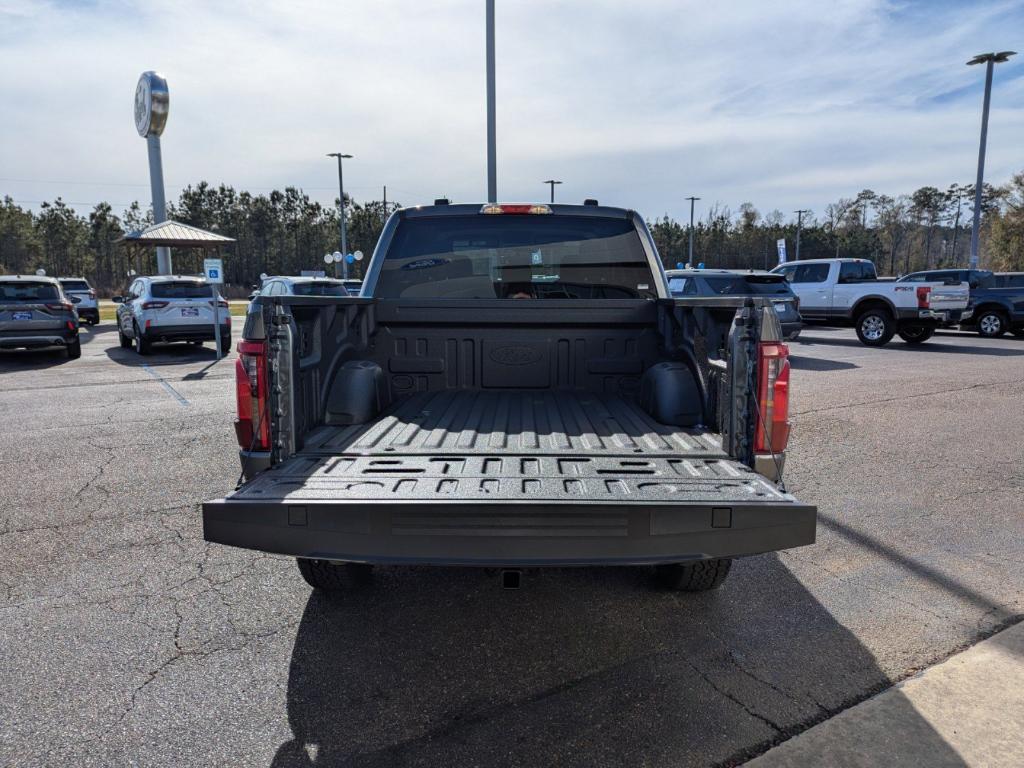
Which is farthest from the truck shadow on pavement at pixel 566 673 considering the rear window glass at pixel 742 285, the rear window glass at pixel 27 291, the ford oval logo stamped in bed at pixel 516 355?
the rear window glass at pixel 27 291

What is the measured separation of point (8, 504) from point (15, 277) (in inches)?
427

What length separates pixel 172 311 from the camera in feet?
49.1

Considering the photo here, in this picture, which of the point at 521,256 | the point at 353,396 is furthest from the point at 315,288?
the point at 353,396

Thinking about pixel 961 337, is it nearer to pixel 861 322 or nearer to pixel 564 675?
pixel 861 322

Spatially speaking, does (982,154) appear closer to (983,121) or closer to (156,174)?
(983,121)

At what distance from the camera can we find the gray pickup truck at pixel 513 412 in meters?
2.40

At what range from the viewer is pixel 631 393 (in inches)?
169

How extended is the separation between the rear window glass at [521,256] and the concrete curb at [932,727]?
271 cm

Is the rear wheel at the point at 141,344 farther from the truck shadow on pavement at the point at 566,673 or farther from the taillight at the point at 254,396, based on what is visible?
the taillight at the point at 254,396

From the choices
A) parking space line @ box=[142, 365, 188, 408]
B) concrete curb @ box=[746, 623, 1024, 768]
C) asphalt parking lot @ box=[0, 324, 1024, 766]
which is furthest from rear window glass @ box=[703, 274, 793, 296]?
concrete curb @ box=[746, 623, 1024, 768]

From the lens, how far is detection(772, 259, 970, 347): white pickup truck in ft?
51.5

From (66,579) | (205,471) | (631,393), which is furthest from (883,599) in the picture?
(205,471)

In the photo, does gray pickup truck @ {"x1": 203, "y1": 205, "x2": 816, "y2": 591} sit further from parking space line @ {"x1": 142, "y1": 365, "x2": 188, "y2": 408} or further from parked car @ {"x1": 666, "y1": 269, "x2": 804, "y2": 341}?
parked car @ {"x1": 666, "y1": 269, "x2": 804, "y2": 341}

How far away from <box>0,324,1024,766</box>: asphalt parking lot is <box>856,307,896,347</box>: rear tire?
12.3 metres
